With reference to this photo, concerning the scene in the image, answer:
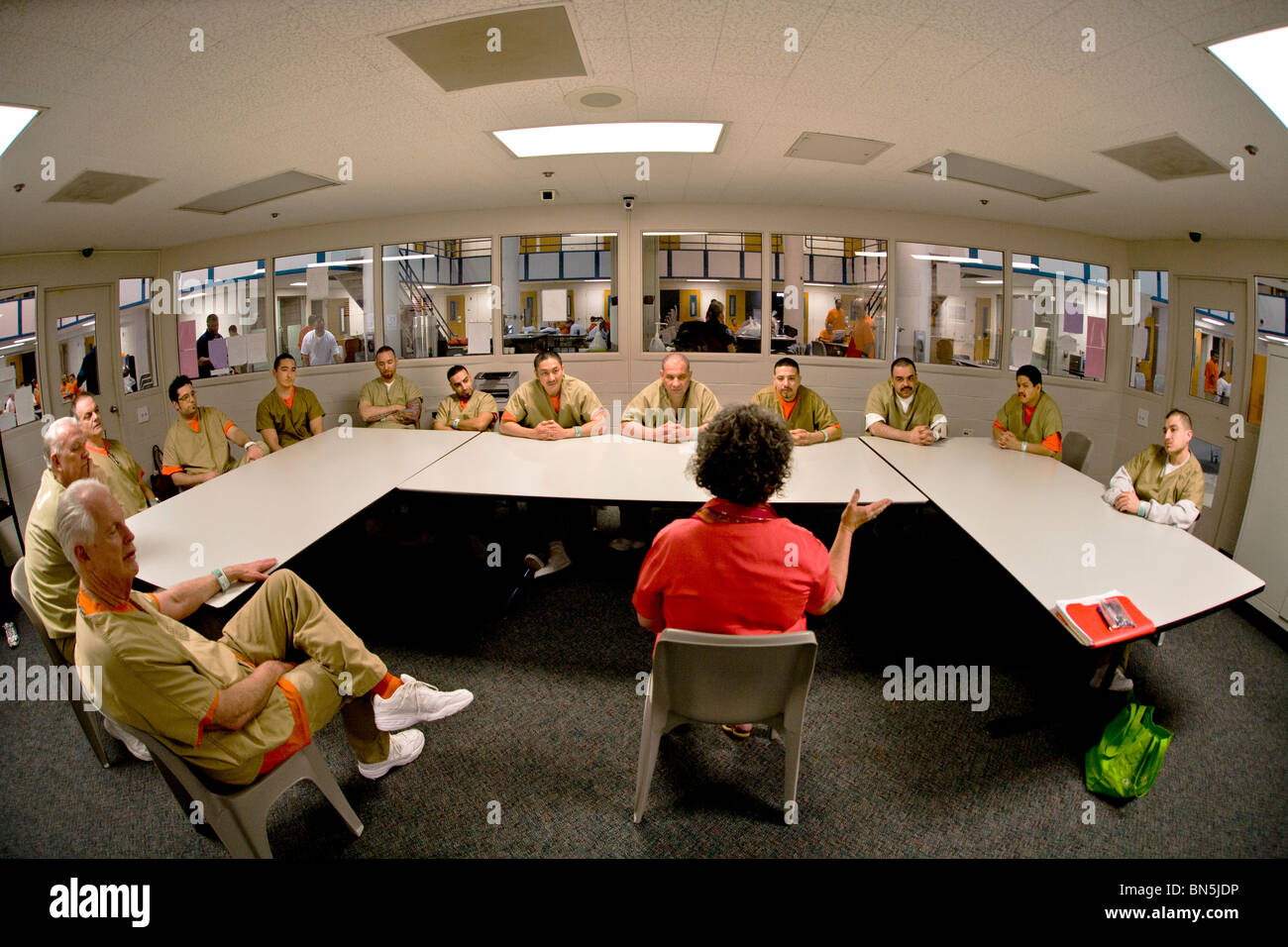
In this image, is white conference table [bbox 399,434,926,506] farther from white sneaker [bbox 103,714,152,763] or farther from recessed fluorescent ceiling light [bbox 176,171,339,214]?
recessed fluorescent ceiling light [bbox 176,171,339,214]

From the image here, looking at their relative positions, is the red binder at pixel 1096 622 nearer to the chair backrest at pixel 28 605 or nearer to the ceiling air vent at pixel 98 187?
the chair backrest at pixel 28 605

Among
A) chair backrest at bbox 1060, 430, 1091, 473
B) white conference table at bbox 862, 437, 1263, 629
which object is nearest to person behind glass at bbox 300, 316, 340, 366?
white conference table at bbox 862, 437, 1263, 629

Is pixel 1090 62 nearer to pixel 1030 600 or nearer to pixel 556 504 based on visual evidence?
pixel 1030 600

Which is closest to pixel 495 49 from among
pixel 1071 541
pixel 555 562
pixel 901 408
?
pixel 555 562

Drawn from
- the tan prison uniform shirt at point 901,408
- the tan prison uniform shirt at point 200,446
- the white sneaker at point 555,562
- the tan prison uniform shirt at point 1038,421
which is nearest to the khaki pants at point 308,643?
the white sneaker at point 555,562

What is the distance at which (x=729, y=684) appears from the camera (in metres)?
1.43

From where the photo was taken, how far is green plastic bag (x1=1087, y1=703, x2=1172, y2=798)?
1.71m

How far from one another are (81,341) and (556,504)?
2073 mm

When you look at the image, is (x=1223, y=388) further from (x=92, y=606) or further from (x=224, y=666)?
(x=92, y=606)

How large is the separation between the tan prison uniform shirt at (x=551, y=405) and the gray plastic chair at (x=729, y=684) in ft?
8.41

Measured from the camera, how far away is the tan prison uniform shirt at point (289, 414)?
138 inches

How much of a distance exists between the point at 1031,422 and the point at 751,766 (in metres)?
3.04

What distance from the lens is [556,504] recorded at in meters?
2.58

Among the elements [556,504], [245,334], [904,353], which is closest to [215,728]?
[556,504]
